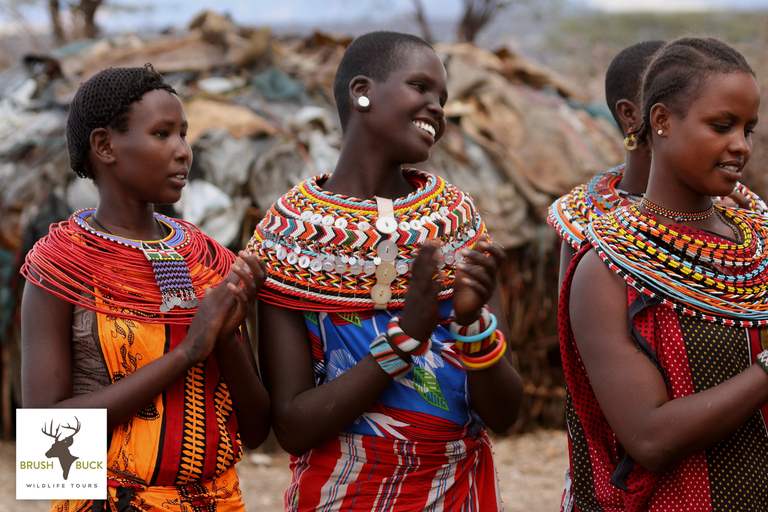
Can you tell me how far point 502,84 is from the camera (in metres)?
6.91

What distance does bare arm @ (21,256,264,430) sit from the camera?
2.02 m

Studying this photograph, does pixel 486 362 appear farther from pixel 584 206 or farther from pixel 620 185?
pixel 620 185

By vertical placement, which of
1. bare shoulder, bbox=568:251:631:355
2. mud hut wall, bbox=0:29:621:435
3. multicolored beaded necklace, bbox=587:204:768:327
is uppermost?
multicolored beaded necklace, bbox=587:204:768:327

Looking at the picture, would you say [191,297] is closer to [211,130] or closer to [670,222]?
[670,222]

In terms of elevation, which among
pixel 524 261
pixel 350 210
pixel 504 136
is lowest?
pixel 524 261

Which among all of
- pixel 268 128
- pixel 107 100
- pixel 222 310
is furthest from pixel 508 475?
pixel 107 100

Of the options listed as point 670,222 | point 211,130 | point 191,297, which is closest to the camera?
point 670,222

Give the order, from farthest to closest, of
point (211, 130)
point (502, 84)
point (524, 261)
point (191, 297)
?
1. point (502, 84)
2. point (524, 261)
3. point (211, 130)
4. point (191, 297)

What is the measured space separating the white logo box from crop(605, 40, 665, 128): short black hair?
2037 millimetres

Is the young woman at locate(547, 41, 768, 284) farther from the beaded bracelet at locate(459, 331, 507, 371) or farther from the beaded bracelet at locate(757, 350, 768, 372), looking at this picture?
the beaded bracelet at locate(757, 350, 768, 372)

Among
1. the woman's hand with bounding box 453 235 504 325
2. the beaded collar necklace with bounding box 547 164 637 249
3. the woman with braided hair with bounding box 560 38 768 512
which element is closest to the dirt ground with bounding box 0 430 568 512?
the beaded collar necklace with bounding box 547 164 637 249

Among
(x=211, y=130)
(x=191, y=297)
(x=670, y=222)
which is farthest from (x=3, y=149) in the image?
(x=670, y=222)

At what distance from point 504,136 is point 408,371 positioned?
15.2 feet

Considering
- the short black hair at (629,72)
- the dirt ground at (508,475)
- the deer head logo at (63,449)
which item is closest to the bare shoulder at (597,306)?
the short black hair at (629,72)
